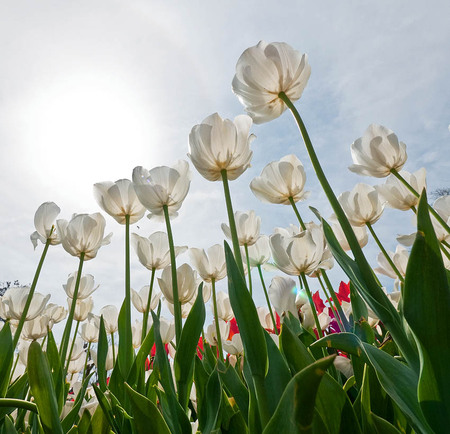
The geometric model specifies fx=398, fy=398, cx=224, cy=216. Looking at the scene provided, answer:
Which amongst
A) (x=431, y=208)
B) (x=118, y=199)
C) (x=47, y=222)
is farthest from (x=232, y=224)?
(x=47, y=222)

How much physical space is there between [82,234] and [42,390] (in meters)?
0.64

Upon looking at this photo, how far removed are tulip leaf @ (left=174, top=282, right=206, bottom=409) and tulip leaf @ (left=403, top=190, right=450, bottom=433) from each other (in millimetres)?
403

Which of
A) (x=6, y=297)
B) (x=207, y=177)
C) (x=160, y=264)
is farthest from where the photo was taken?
(x=6, y=297)

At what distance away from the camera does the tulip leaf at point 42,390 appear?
697 mm

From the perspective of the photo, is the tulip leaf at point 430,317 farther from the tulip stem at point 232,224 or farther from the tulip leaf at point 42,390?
the tulip leaf at point 42,390

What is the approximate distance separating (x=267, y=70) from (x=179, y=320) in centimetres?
57

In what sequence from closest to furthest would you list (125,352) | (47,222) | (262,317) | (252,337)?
(252,337) → (125,352) → (47,222) → (262,317)

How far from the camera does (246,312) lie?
1.75 ft

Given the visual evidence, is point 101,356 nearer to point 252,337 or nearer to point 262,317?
point 252,337

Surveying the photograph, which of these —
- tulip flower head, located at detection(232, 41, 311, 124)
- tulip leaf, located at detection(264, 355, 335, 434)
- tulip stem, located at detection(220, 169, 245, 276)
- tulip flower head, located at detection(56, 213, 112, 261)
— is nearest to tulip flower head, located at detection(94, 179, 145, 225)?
tulip flower head, located at detection(56, 213, 112, 261)

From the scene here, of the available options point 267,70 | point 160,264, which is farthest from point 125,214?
point 267,70

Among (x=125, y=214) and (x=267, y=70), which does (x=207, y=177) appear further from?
(x=125, y=214)

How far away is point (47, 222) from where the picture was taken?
142cm

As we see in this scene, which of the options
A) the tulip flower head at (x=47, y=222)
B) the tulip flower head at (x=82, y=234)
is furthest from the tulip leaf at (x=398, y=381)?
the tulip flower head at (x=47, y=222)
